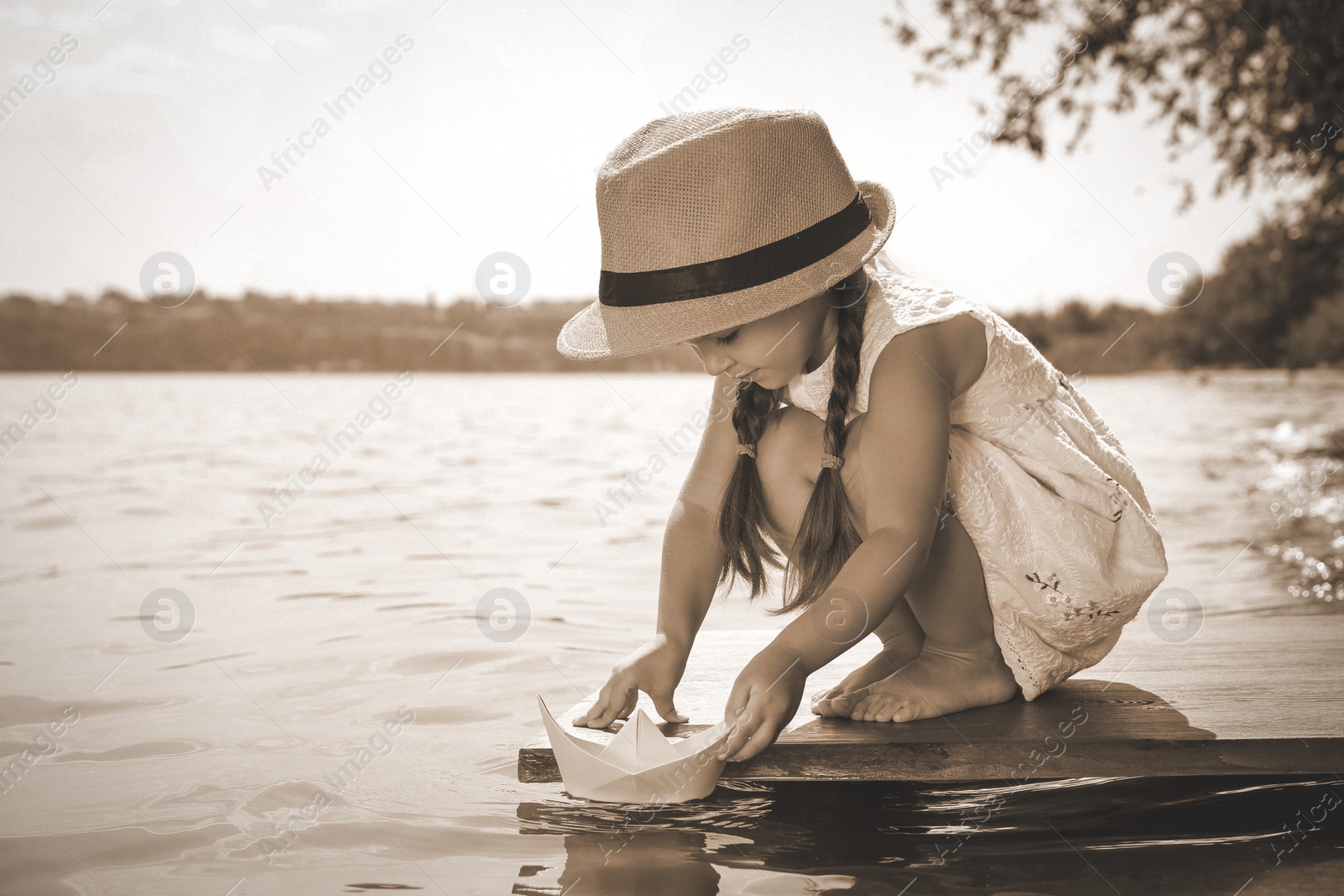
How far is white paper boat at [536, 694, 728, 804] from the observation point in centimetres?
150

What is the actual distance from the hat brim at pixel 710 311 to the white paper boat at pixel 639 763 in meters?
0.51

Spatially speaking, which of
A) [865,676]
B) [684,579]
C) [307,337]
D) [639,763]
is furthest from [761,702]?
[307,337]

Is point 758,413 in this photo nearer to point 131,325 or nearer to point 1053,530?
point 1053,530

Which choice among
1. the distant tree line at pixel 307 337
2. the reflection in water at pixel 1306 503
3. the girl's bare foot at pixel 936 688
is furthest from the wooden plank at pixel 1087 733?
the distant tree line at pixel 307 337

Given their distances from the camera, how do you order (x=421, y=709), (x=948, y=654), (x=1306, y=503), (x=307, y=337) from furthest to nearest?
(x=307, y=337), (x=1306, y=503), (x=421, y=709), (x=948, y=654)

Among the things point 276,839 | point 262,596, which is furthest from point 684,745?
point 262,596

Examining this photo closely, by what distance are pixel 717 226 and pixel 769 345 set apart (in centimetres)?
20

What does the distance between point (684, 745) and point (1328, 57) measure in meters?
5.34

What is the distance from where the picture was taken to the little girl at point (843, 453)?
4.94 ft

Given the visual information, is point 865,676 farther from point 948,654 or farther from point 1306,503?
point 1306,503

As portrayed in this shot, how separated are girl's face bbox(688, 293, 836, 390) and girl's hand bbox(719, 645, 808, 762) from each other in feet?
1.35

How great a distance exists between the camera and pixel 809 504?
172 cm

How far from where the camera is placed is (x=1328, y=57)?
5207 mm

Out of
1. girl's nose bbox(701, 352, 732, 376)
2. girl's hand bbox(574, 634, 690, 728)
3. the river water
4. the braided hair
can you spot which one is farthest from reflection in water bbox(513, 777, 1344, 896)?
girl's nose bbox(701, 352, 732, 376)
